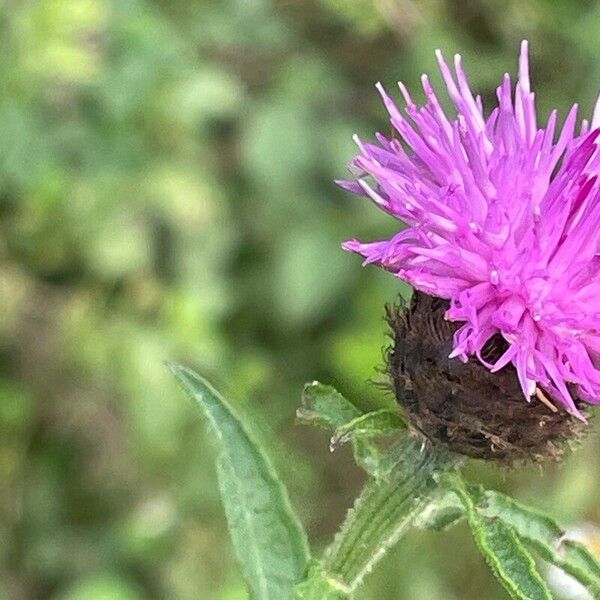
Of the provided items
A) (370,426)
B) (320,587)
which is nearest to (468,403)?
(370,426)

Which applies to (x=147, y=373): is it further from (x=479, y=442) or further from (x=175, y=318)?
(x=479, y=442)

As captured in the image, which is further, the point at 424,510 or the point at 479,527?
the point at 424,510

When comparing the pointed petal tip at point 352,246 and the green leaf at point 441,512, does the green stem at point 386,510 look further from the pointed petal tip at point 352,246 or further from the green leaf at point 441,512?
the pointed petal tip at point 352,246

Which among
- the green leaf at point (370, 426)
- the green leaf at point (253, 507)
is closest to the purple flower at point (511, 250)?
the green leaf at point (370, 426)

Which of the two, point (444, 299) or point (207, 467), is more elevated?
point (444, 299)

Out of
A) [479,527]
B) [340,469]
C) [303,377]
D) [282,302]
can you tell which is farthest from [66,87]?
[479,527]

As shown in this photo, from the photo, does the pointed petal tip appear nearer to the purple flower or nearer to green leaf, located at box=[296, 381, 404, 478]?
the purple flower

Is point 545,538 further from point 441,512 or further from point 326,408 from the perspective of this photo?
point 326,408
